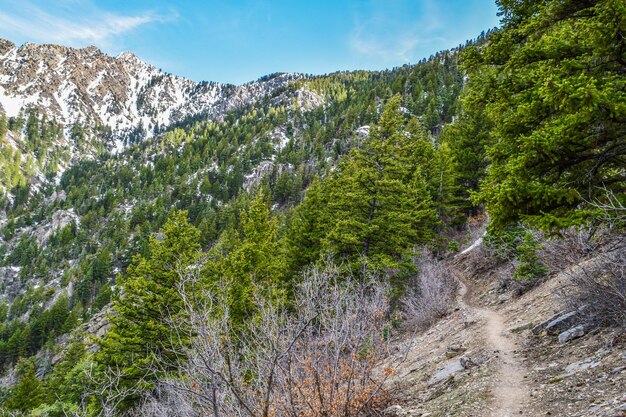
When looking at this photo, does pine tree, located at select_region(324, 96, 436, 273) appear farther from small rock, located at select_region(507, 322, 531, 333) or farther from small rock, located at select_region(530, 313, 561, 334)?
small rock, located at select_region(530, 313, 561, 334)

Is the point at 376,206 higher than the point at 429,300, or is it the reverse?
the point at 376,206

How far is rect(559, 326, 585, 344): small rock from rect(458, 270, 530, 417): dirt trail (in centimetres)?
94

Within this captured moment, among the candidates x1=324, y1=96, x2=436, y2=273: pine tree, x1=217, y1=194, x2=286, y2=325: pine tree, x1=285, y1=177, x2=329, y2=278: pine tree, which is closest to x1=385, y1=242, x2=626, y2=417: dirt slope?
x1=324, y1=96, x2=436, y2=273: pine tree

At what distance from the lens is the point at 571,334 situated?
7.13 m

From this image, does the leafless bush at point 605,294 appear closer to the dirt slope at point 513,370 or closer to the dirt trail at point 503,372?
the dirt slope at point 513,370

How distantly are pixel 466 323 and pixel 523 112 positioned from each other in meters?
7.50

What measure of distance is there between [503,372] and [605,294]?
227 centimetres

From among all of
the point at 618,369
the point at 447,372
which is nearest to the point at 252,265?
the point at 447,372

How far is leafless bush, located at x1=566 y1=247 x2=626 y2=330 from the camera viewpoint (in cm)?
615

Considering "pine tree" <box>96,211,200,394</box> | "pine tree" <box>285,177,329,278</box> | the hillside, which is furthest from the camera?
"pine tree" <box>285,177,329,278</box>

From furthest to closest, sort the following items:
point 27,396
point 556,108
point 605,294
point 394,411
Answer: point 27,396 < point 394,411 < point 605,294 < point 556,108

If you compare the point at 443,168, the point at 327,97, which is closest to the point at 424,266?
the point at 443,168

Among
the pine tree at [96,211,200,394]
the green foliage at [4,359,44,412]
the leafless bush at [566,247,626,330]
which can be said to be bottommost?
the green foliage at [4,359,44,412]

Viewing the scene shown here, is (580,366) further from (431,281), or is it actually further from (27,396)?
(27,396)
